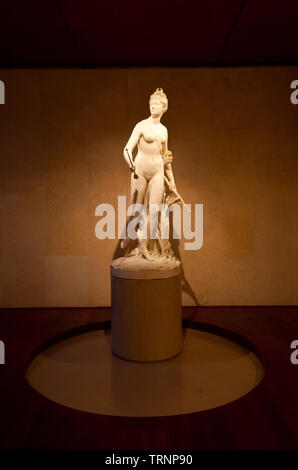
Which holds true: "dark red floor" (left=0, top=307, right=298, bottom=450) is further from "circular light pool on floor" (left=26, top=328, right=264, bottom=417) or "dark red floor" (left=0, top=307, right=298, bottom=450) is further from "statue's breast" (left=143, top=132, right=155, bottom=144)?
"statue's breast" (left=143, top=132, right=155, bottom=144)

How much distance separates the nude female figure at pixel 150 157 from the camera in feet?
9.98

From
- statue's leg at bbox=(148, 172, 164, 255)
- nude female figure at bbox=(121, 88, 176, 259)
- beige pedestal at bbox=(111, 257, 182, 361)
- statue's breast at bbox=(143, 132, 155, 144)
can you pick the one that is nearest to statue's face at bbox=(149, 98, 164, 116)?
nude female figure at bbox=(121, 88, 176, 259)

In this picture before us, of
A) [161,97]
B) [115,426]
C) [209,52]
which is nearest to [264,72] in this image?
[209,52]

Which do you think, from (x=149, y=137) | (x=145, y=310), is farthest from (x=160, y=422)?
(x=149, y=137)

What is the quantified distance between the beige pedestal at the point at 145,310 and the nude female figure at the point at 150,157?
0.29m

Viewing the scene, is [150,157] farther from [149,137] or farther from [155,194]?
[155,194]

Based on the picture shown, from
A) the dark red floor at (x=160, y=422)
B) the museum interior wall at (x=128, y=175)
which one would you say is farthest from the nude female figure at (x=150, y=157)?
the dark red floor at (x=160, y=422)

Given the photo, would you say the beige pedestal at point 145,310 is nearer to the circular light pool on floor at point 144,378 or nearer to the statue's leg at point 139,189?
the circular light pool on floor at point 144,378

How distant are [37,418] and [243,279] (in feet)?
9.04

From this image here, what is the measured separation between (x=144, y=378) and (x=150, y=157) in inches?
69.2

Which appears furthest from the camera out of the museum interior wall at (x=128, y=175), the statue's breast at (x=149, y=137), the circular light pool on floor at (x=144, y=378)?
the museum interior wall at (x=128, y=175)

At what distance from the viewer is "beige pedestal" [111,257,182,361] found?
9.29 ft

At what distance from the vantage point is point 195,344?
324 centimetres

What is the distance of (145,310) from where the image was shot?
2.83 meters
